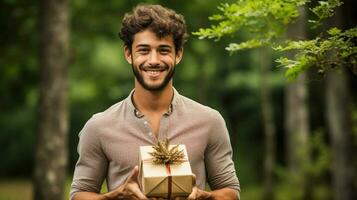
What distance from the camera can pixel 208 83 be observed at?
1155 inches

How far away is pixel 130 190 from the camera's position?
12.0ft

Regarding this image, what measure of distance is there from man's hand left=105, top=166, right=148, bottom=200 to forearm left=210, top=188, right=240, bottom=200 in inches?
17.7

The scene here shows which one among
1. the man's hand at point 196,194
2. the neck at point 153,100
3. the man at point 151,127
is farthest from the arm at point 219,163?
the neck at point 153,100

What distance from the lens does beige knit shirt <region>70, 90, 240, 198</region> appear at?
3.90m

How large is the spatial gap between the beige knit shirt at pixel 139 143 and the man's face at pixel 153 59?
18 cm

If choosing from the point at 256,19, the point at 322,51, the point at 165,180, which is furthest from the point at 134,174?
the point at 256,19

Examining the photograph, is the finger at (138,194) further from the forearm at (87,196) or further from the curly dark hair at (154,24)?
the curly dark hair at (154,24)

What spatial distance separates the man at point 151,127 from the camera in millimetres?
3910

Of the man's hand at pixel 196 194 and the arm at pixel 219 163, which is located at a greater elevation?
the arm at pixel 219 163

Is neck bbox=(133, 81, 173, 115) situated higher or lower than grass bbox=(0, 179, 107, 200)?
higher

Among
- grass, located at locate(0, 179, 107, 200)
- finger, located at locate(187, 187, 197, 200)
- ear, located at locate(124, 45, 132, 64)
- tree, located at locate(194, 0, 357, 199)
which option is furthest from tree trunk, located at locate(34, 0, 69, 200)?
grass, located at locate(0, 179, 107, 200)

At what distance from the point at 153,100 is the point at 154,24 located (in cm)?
42

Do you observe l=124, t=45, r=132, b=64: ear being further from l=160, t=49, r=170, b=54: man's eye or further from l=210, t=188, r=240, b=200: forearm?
l=210, t=188, r=240, b=200: forearm

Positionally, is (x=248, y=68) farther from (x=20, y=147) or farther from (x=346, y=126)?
(x=346, y=126)
